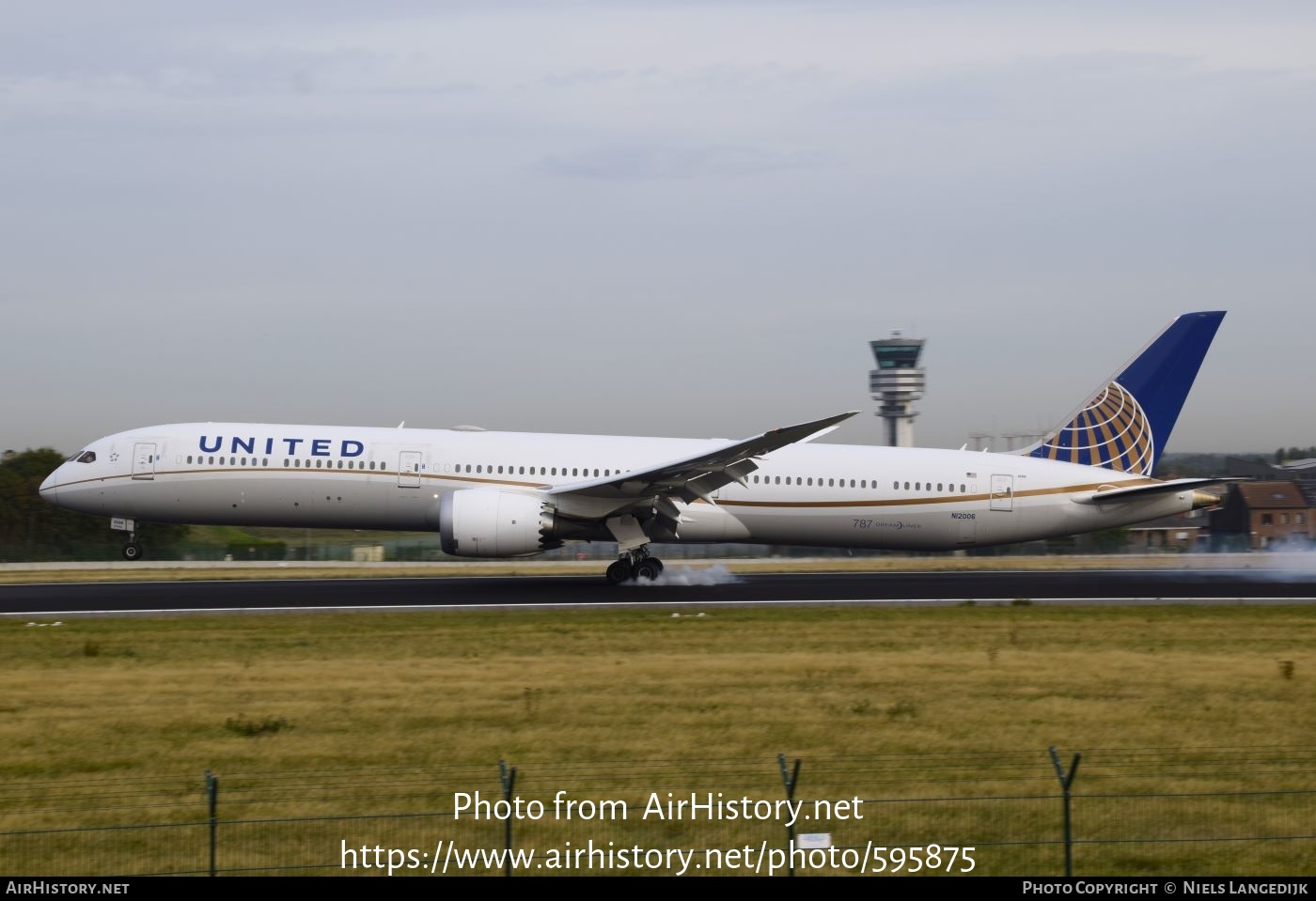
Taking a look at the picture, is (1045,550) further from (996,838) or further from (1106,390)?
(996,838)

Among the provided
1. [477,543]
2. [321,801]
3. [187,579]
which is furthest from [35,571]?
[321,801]

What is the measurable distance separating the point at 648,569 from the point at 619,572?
0.72 meters

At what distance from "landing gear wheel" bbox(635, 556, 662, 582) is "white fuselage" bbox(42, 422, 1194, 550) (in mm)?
1009

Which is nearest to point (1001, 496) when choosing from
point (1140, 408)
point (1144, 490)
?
point (1144, 490)

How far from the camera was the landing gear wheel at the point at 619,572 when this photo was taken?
103ft

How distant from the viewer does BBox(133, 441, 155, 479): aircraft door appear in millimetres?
32094

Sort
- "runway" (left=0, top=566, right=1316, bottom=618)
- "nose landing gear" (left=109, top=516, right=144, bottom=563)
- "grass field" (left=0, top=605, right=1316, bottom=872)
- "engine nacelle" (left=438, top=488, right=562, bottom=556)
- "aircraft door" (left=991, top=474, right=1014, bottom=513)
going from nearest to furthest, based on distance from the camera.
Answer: "grass field" (left=0, top=605, right=1316, bottom=872) → "runway" (left=0, top=566, right=1316, bottom=618) → "engine nacelle" (left=438, top=488, right=562, bottom=556) → "nose landing gear" (left=109, top=516, right=144, bottom=563) → "aircraft door" (left=991, top=474, right=1014, bottom=513)

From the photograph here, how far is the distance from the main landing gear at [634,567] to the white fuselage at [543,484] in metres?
1.03

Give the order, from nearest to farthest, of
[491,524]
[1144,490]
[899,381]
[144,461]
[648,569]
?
[491,524]
[648,569]
[144,461]
[1144,490]
[899,381]

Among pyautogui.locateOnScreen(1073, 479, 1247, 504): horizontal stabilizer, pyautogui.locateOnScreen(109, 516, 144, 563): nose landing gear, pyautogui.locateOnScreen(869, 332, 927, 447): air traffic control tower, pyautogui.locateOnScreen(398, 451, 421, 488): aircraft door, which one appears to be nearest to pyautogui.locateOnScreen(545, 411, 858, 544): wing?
pyautogui.locateOnScreen(398, 451, 421, 488): aircraft door

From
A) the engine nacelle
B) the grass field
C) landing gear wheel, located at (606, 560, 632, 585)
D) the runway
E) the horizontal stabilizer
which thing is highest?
the horizontal stabilizer

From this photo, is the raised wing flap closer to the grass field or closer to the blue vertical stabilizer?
the grass field

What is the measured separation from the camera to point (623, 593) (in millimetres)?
29688

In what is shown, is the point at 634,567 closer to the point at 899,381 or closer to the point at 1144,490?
the point at 1144,490
